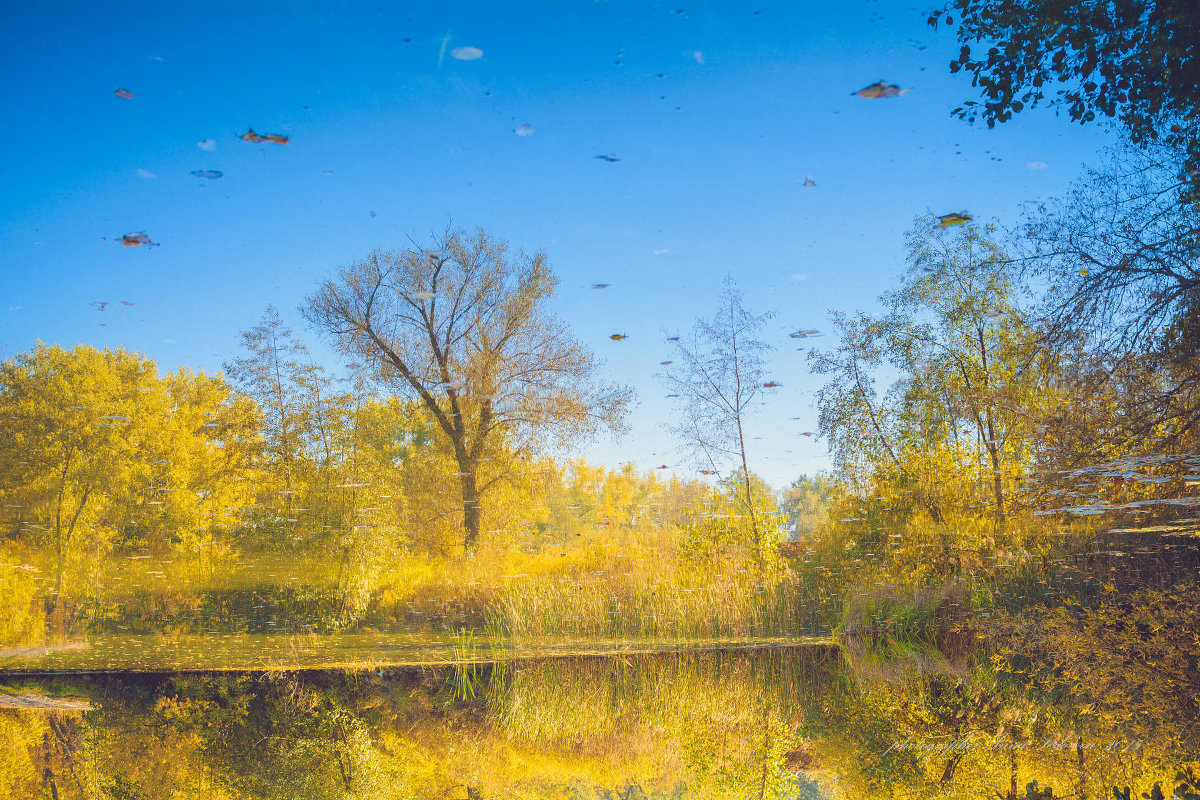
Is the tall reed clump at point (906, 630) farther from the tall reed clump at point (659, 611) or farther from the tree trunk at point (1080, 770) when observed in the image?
the tree trunk at point (1080, 770)

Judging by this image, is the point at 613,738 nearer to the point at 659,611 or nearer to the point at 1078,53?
the point at 659,611

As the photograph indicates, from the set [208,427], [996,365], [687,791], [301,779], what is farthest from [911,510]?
[208,427]

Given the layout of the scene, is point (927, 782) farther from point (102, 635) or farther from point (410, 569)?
point (102, 635)

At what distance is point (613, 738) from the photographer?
14.9 ft

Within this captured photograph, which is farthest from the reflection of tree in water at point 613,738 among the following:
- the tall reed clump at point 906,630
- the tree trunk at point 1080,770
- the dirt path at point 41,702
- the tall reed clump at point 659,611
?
the tall reed clump at point 659,611

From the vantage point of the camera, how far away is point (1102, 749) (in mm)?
3689

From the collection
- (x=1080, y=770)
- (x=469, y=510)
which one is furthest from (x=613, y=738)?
(x=469, y=510)

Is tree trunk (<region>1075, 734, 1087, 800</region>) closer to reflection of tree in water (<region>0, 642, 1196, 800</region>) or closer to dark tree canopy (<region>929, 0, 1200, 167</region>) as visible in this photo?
reflection of tree in water (<region>0, 642, 1196, 800</region>)

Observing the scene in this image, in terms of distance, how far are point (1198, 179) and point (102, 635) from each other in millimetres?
13603

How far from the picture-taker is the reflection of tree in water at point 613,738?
367cm

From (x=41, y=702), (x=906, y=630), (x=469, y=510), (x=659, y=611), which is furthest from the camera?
(x=469, y=510)

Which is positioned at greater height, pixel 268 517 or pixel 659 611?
pixel 268 517

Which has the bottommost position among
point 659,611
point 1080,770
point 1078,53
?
point 1080,770

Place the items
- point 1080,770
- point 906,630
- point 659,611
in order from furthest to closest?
1. point 659,611
2. point 906,630
3. point 1080,770
